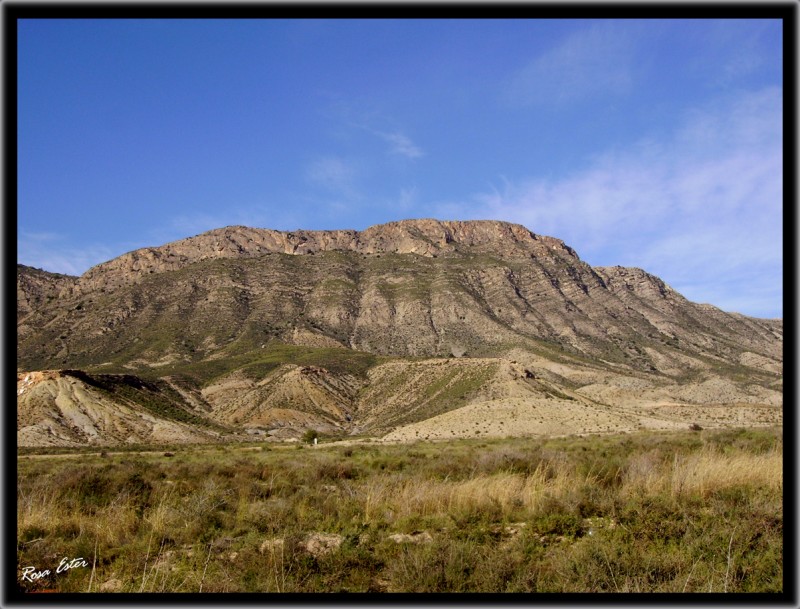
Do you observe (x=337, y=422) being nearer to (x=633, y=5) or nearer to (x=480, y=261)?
(x=633, y=5)

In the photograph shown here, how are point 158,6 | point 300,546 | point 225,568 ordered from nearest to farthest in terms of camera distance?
point 158,6 < point 225,568 < point 300,546

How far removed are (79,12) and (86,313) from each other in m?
172

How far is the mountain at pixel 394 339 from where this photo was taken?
84.0 metres

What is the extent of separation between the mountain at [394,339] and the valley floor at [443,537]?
50.8m

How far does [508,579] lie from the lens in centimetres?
527

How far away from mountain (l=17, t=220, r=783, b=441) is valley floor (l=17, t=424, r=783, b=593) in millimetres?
50760

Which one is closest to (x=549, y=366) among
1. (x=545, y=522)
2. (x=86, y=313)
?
(x=545, y=522)

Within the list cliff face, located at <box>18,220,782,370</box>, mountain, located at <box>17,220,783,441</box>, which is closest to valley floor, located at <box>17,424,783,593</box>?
mountain, located at <box>17,220,783,441</box>
